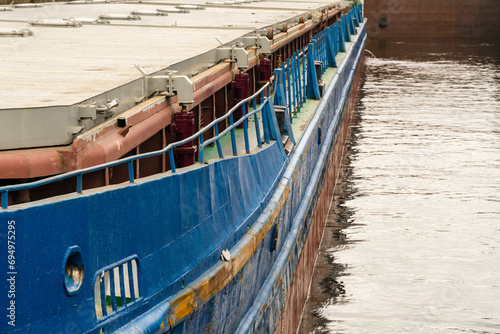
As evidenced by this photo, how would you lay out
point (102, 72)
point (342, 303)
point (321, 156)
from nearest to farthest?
point (102, 72), point (342, 303), point (321, 156)

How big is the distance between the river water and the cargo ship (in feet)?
2.88

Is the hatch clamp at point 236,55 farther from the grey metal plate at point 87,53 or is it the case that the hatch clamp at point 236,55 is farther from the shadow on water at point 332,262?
the shadow on water at point 332,262

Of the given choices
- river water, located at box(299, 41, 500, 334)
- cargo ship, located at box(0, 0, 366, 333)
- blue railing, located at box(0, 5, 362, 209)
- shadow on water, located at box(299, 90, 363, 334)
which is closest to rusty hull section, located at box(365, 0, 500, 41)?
river water, located at box(299, 41, 500, 334)

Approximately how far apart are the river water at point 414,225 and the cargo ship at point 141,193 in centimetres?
88

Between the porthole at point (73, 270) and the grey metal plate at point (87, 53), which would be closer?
the porthole at point (73, 270)

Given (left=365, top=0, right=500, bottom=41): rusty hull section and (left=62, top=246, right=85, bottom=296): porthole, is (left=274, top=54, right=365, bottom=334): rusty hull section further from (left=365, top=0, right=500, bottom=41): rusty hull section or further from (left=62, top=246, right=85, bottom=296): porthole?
(left=365, top=0, right=500, bottom=41): rusty hull section

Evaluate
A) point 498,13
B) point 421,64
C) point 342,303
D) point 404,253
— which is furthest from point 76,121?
point 498,13

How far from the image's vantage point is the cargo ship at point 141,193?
4.17m

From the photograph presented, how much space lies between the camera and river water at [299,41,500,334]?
10758 millimetres

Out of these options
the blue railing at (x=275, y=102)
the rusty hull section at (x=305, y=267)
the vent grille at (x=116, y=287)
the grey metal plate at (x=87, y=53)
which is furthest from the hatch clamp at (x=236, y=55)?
the vent grille at (x=116, y=287)

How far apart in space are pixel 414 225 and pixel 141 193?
33.7ft

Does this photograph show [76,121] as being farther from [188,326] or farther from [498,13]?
[498,13]

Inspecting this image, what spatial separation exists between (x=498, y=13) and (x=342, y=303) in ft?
154

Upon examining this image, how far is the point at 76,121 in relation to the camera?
5.08 m
